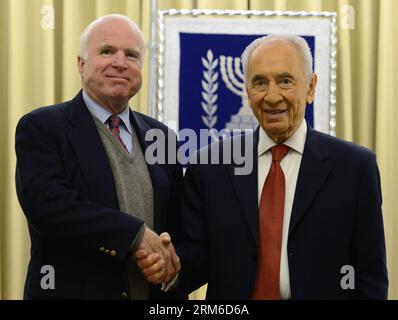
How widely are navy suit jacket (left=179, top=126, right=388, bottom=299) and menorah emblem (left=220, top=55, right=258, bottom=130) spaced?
1.01 metres

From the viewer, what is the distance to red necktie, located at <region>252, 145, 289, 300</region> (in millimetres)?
1758

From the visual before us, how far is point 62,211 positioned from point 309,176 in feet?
2.27

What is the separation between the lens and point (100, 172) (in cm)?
188

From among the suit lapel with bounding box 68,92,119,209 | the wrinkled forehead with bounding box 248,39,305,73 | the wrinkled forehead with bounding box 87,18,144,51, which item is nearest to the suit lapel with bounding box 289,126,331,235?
the wrinkled forehead with bounding box 248,39,305,73

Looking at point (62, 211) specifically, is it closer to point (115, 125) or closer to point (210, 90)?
point (115, 125)

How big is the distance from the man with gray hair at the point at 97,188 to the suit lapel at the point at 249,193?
0.24 metres

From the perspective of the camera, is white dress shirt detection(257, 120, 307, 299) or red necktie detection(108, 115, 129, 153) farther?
red necktie detection(108, 115, 129, 153)

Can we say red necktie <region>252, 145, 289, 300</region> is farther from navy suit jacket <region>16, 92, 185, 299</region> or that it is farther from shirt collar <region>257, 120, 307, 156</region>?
navy suit jacket <region>16, 92, 185, 299</region>

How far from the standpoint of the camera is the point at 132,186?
1937mm

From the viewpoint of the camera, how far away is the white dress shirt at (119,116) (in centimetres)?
202

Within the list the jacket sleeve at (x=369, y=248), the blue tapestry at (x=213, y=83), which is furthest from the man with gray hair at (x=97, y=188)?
the blue tapestry at (x=213, y=83)

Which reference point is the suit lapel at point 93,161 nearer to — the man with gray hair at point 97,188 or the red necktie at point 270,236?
the man with gray hair at point 97,188
